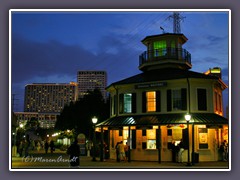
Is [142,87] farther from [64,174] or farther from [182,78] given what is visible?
[64,174]

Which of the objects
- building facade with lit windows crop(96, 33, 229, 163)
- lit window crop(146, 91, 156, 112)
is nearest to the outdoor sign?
building facade with lit windows crop(96, 33, 229, 163)

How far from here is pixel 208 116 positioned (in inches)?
1057

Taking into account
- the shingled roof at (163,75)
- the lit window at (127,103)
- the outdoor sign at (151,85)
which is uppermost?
the shingled roof at (163,75)

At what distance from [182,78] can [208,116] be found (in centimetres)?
321

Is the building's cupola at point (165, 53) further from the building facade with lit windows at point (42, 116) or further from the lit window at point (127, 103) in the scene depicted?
the building facade with lit windows at point (42, 116)

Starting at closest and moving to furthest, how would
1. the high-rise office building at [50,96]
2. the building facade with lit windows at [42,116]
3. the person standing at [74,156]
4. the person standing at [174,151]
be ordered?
the person standing at [74,156] → the person standing at [174,151] → the high-rise office building at [50,96] → the building facade with lit windows at [42,116]

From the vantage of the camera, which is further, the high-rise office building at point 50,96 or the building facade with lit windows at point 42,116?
the building facade with lit windows at point 42,116

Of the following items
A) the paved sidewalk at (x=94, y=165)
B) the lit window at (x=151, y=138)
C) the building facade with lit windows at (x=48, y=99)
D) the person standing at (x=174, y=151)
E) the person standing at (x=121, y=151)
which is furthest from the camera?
the building facade with lit windows at (x=48, y=99)

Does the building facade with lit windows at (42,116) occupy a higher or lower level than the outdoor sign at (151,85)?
lower

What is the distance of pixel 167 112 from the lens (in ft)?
91.8

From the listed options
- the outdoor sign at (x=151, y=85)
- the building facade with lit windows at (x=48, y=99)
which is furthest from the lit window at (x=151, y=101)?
the building facade with lit windows at (x=48, y=99)

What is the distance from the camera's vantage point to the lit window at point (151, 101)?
28.6 m

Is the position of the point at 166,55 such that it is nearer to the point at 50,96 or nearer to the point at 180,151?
the point at 180,151
